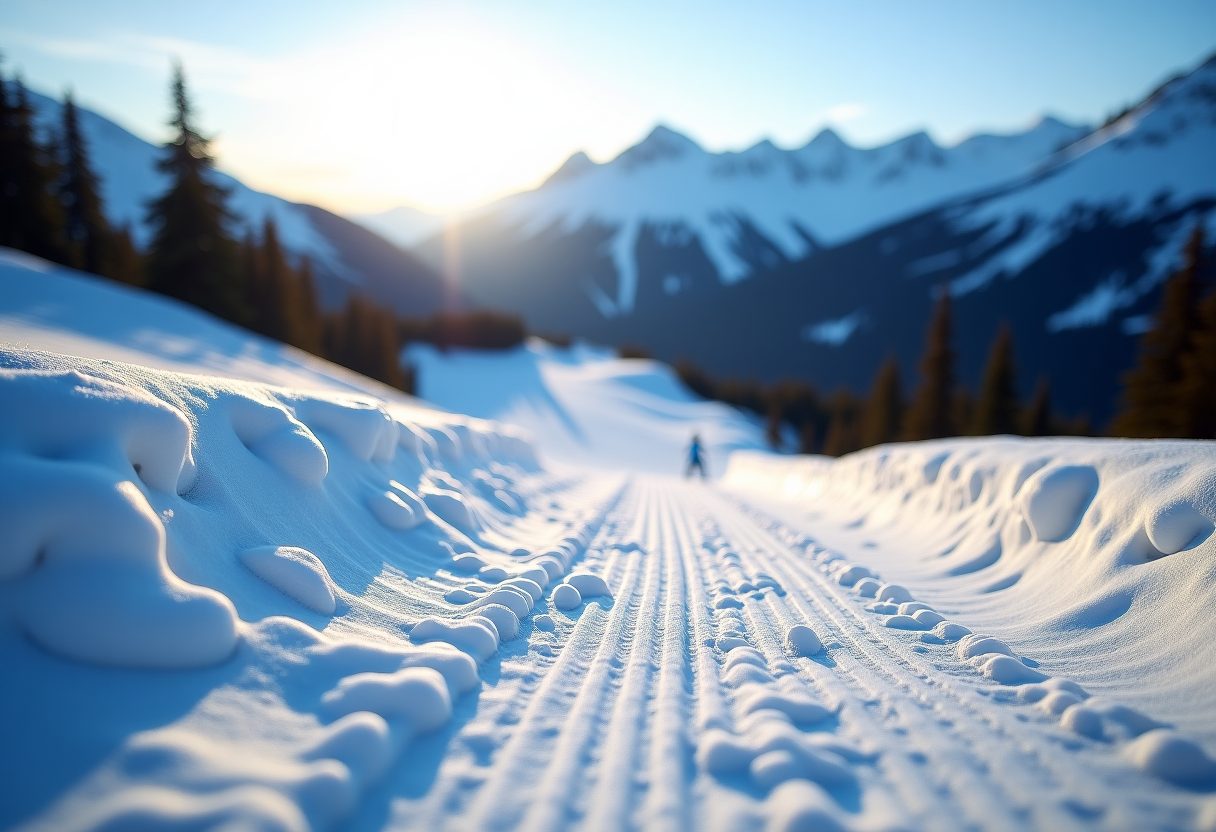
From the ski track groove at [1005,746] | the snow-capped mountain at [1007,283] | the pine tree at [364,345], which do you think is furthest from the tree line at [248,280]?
the snow-capped mountain at [1007,283]

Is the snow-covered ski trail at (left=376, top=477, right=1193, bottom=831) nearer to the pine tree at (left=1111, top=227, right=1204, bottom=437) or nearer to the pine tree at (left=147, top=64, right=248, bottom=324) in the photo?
the pine tree at (left=1111, top=227, right=1204, bottom=437)

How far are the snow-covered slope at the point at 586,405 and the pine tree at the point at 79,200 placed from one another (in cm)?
2254

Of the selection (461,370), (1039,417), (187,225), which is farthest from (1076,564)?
(461,370)

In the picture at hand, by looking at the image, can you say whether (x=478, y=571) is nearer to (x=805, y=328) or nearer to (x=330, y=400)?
(x=330, y=400)

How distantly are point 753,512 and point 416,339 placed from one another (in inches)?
2243

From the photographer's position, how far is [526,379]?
176 ft

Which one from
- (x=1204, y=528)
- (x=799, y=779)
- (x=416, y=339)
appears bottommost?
(x=799, y=779)

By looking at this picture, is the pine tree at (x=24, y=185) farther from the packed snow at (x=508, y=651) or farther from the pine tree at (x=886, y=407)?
the pine tree at (x=886, y=407)

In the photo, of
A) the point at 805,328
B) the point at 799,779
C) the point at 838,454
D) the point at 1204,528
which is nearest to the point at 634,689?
the point at 799,779

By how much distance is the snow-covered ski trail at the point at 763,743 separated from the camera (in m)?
1.69

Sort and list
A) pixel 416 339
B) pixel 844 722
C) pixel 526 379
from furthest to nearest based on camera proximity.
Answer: pixel 416 339, pixel 526 379, pixel 844 722

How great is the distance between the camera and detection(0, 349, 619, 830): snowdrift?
151 cm

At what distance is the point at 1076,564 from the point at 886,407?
36.2 metres

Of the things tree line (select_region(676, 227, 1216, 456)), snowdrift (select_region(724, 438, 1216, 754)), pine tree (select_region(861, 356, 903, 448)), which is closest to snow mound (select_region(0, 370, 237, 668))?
snowdrift (select_region(724, 438, 1216, 754))
